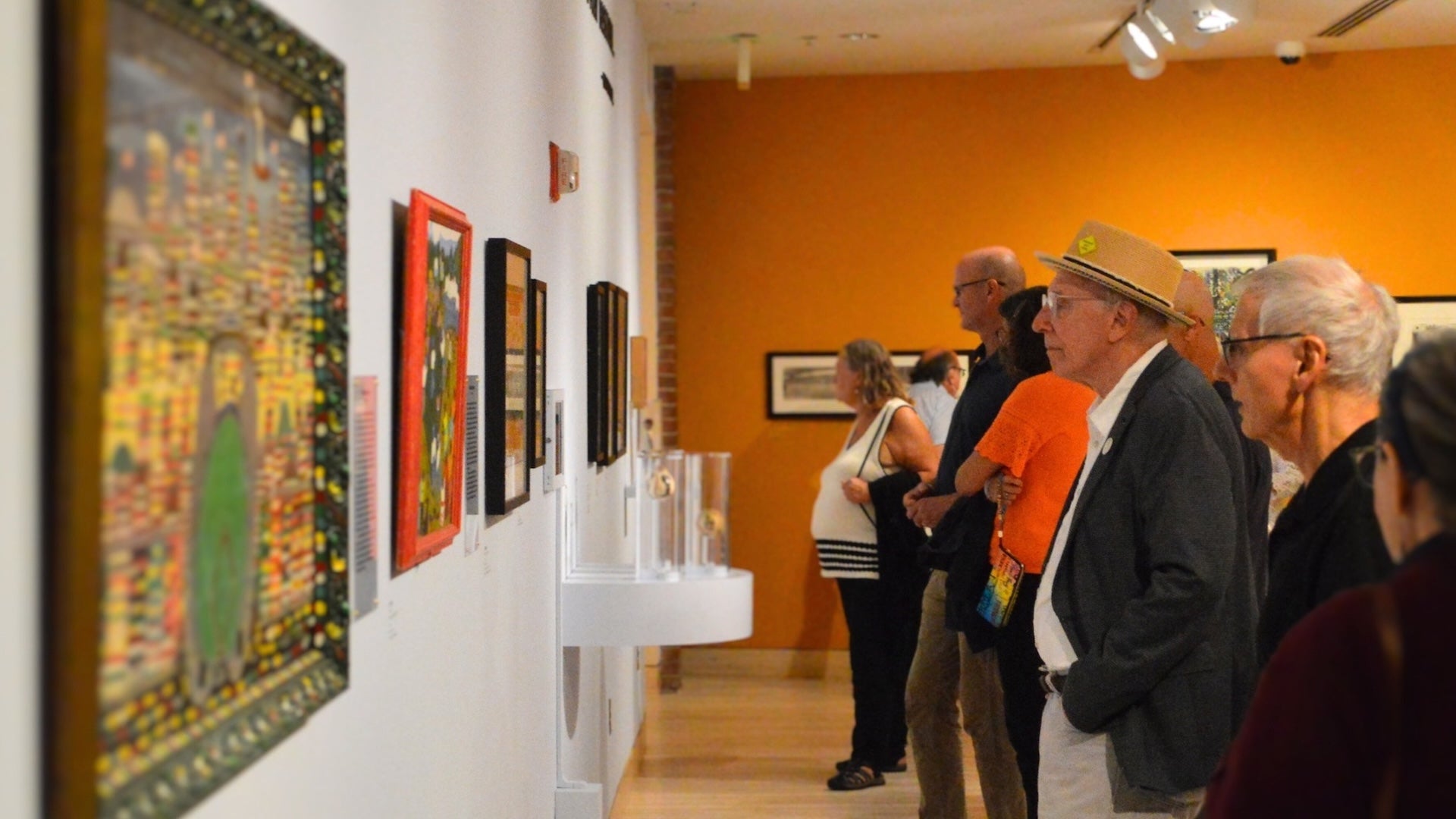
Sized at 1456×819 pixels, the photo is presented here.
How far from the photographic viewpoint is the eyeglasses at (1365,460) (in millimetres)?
1730

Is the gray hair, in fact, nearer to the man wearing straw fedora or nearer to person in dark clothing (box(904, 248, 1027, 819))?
the man wearing straw fedora

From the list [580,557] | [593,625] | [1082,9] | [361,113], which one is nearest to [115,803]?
[361,113]

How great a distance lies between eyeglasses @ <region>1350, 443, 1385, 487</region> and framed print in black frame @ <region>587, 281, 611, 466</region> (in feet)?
9.11

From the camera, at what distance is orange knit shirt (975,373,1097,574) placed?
Answer: 358 centimetres

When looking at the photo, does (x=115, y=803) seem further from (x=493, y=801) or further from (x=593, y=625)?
(x=593, y=625)

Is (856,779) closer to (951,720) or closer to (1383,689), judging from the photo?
(951,720)

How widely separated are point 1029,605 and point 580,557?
1266 mm

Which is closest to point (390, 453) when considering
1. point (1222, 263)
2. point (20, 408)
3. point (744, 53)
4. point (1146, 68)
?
point (20, 408)

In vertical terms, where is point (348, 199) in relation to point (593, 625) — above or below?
above

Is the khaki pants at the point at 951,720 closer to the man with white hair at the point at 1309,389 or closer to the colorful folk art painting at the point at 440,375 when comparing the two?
the man with white hair at the point at 1309,389

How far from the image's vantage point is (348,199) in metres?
1.73

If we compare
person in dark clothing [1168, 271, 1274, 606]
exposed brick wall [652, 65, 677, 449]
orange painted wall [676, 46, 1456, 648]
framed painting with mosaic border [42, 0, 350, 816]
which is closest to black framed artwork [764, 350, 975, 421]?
orange painted wall [676, 46, 1456, 648]

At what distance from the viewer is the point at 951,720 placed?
14.2 feet

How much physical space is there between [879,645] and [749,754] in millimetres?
1008
